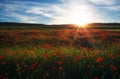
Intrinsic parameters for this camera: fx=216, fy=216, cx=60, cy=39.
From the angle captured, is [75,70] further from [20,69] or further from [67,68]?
[20,69]

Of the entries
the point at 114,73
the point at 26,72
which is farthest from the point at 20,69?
the point at 114,73

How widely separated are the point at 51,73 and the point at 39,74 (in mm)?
357

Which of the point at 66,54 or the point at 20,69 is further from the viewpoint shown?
the point at 66,54

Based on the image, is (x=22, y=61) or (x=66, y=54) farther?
(x=66, y=54)

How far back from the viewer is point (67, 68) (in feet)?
22.0

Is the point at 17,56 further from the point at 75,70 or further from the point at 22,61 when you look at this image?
the point at 75,70

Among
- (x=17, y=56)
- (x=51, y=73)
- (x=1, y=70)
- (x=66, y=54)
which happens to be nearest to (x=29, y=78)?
(x=51, y=73)

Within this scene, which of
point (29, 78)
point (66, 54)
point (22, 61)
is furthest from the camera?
point (66, 54)

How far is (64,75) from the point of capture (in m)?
6.33

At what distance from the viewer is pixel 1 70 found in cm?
671

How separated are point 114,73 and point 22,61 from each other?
2947mm

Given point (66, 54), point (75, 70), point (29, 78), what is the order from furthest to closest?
point (66, 54) → point (75, 70) → point (29, 78)

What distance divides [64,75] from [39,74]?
2.40 feet

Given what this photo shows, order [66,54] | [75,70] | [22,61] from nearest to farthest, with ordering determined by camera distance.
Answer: [75,70] < [22,61] < [66,54]
